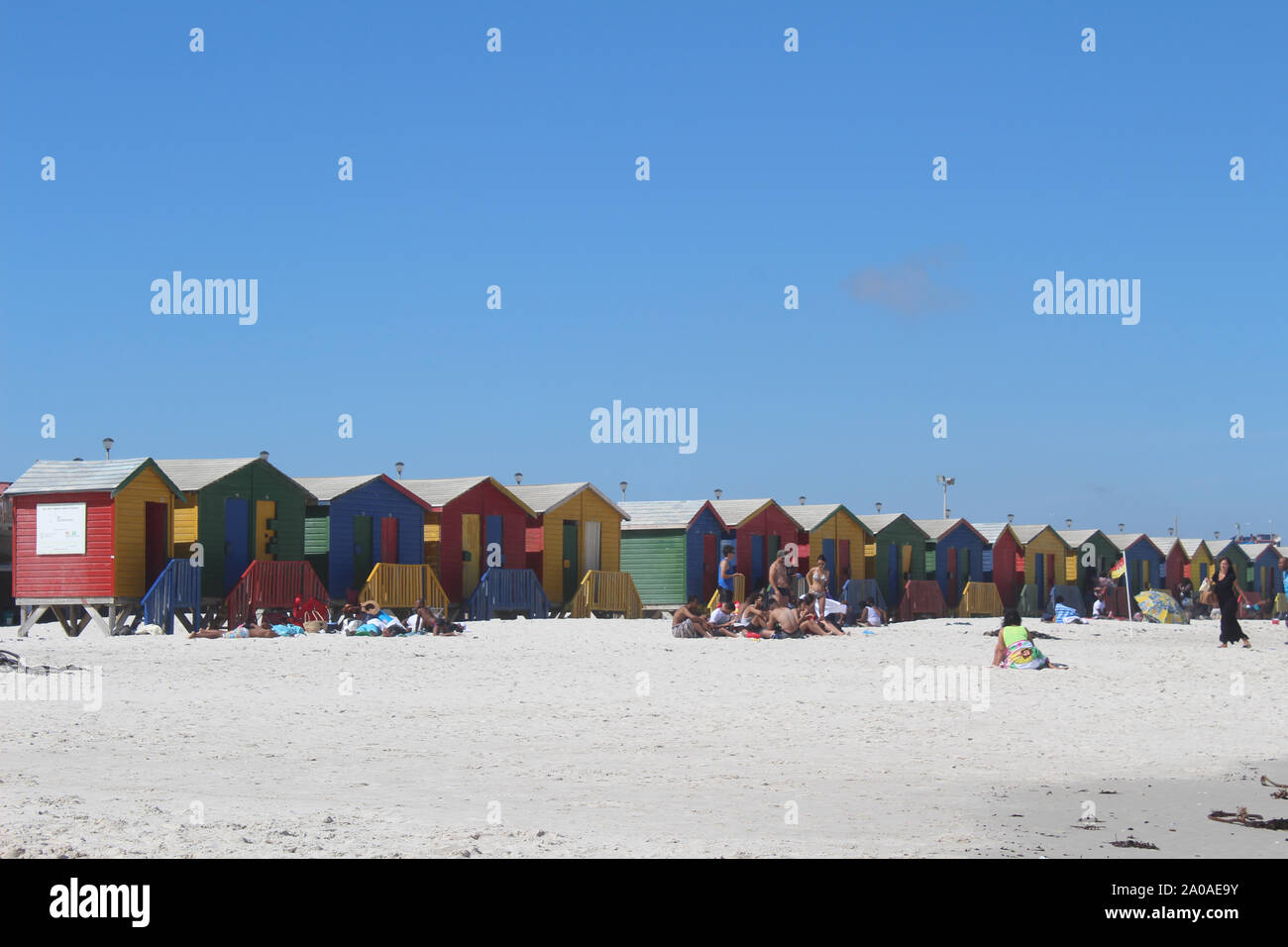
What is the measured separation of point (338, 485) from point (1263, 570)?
5254 centimetres

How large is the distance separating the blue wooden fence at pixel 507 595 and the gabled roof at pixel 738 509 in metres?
6.84

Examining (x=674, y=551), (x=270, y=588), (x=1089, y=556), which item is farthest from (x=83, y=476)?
(x=1089, y=556)

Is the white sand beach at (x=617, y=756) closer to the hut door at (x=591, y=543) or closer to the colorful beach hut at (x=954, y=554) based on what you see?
the hut door at (x=591, y=543)

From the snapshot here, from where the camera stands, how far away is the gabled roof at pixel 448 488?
31.0 metres

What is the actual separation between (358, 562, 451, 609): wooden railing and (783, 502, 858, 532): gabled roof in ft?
44.1

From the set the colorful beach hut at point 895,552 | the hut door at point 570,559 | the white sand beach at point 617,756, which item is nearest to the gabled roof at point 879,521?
the colorful beach hut at point 895,552

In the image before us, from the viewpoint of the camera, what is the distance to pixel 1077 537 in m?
53.4

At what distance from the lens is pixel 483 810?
841 cm

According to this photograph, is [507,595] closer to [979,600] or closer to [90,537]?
[90,537]

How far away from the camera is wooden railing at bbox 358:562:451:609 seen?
26.7m

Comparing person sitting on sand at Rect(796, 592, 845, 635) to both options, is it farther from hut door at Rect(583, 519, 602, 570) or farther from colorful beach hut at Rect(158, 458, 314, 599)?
hut door at Rect(583, 519, 602, 570)

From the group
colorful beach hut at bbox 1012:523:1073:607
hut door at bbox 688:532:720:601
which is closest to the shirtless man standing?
hut door at bbox 688:532:720:601
